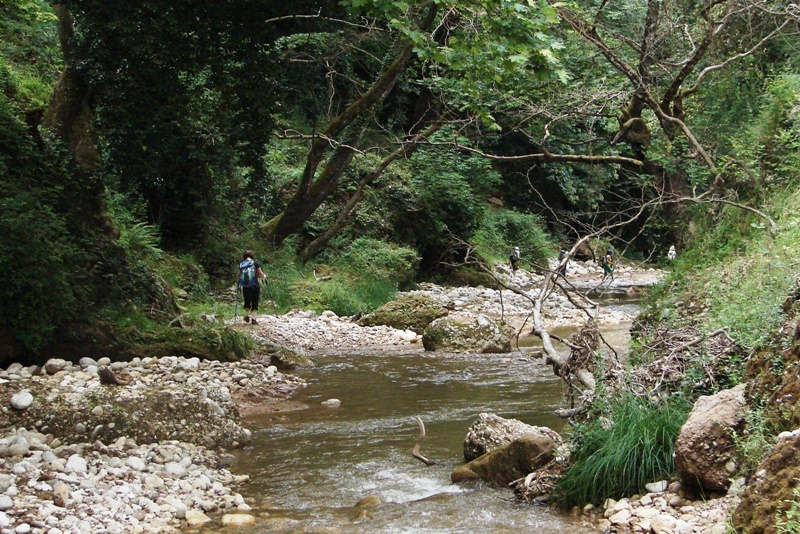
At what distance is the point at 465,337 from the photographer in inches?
540

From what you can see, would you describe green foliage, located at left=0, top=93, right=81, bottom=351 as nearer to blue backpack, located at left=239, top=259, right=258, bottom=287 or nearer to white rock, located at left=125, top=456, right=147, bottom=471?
white rock, located at left=125, top=456, right=147, bottom=471

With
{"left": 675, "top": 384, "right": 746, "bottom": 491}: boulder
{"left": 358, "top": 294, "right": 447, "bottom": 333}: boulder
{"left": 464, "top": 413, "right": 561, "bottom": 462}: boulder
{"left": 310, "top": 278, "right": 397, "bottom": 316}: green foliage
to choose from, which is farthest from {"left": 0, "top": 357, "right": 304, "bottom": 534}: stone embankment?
{"left": 310, "top": 278, "right": 397, "bottom": 316}: green foliage

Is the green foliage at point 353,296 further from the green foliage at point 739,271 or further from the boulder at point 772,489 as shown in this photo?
the boulder at point 772,489

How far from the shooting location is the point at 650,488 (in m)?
4.81

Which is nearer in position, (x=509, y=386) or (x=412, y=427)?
(x=412, y=427)

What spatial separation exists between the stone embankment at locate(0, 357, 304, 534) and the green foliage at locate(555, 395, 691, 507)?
2.43m

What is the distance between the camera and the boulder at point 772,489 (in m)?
3.28

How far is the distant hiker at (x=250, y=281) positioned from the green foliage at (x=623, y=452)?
32.0ft

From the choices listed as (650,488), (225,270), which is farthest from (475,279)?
(650,488)

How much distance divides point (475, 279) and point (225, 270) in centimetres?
839

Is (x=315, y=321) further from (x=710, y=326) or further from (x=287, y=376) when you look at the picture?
(x=710, y=326)

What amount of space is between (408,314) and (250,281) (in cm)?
345

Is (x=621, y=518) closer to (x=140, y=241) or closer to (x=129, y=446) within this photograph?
(x=129, y=446)

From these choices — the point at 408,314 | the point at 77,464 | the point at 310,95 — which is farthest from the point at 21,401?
the point at 310,95
